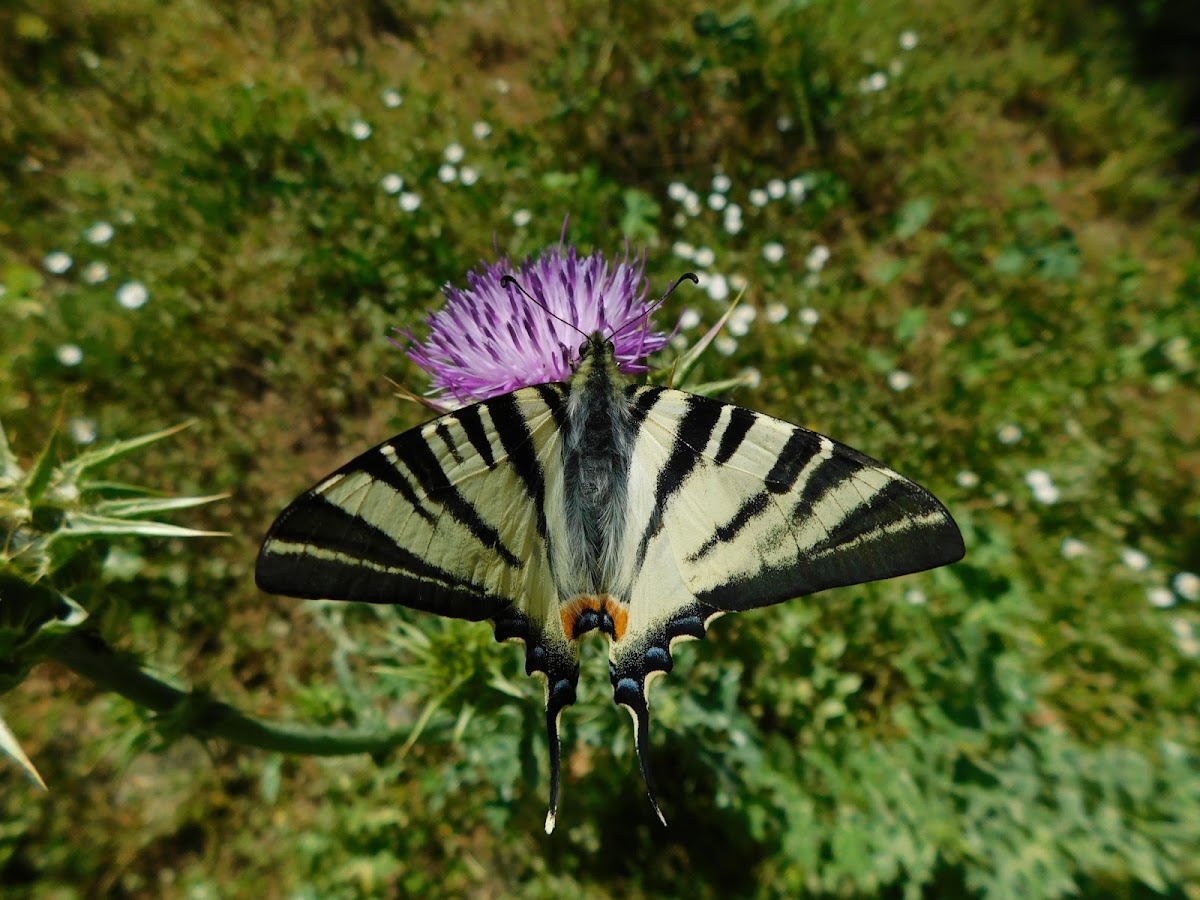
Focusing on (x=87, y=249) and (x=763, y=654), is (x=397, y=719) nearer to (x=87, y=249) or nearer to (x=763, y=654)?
(x=763, y=654)

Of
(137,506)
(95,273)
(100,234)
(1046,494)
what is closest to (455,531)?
(137,506)

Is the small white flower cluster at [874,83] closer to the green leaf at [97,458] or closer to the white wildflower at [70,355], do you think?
the green leaf at [97,458]

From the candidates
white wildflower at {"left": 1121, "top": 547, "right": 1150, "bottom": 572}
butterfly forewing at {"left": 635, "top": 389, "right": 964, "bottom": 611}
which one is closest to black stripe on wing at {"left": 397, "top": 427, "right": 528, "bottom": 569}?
butterfly forewing at {"left": 635, "top": 389, "right": 964, "bottom": 611}

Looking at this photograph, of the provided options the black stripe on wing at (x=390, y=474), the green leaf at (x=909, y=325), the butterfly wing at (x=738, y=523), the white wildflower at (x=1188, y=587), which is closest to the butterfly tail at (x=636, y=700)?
the butterfly wing at (x=738, y=523)

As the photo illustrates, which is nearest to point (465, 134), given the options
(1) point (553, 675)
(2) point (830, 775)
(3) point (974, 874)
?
(1) point (553, 675)

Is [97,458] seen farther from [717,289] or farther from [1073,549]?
[1073,549]

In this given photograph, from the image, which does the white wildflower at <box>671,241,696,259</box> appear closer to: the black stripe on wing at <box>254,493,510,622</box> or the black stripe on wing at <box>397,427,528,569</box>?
the black stripe on wing at <box>397,427,528,569</box>

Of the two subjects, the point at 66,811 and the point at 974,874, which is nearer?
the point at 974,874
